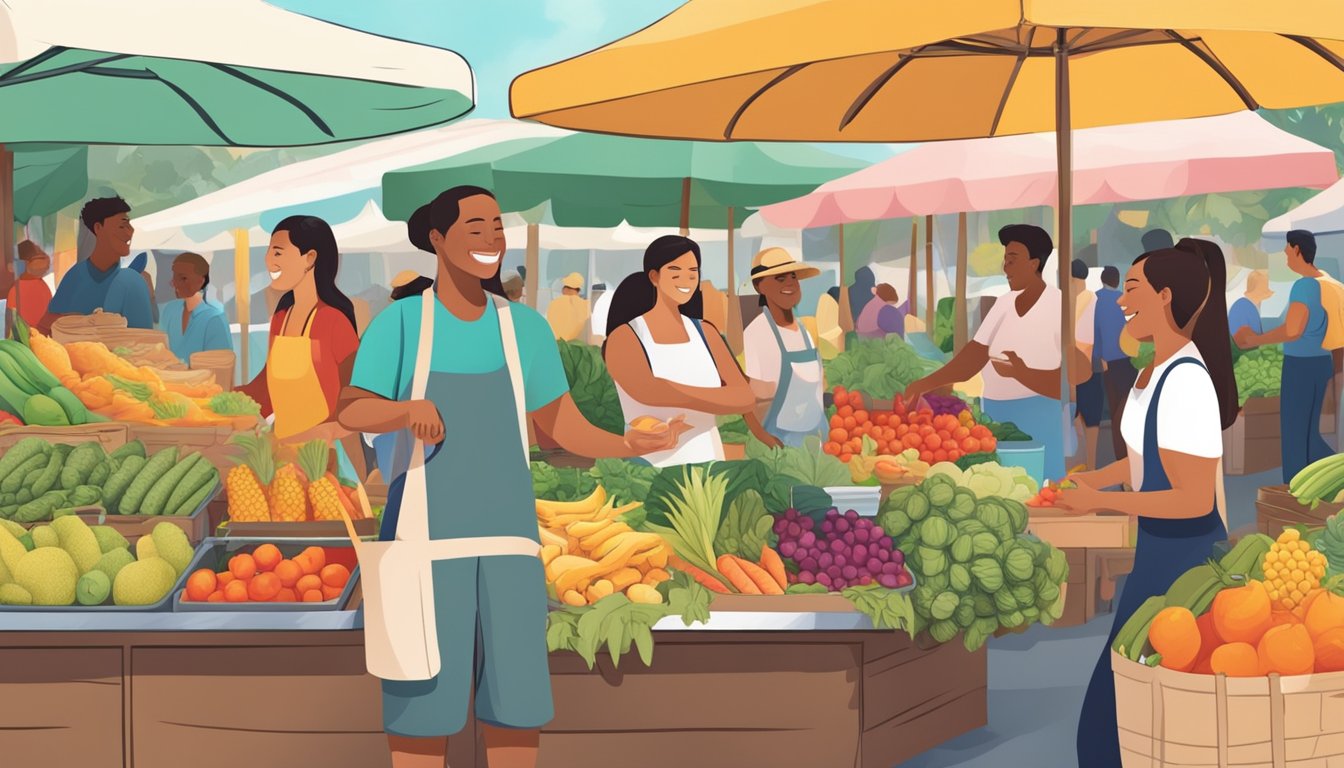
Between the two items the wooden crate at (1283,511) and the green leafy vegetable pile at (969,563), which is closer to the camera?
the green leafy vegetable pile at (969,563)

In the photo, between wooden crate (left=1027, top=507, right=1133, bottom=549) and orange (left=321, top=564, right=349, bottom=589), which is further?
wooden crate (left=1027, top=507, right=1133, bottom=549)

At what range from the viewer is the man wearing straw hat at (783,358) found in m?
6.51

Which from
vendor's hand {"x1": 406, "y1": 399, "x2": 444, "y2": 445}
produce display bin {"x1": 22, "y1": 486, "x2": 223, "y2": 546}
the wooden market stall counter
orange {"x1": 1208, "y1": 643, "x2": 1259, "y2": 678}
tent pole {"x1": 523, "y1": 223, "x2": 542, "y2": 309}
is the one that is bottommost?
the wooden market stall counter

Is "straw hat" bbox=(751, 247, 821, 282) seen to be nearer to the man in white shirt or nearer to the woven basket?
the man in white shirt

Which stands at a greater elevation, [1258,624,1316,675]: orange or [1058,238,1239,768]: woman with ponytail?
[1058,238,1239,768]: woman with ponytail

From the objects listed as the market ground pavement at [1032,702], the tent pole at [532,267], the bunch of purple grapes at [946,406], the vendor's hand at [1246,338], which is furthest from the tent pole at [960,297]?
the market ground pavement at [1032,702]

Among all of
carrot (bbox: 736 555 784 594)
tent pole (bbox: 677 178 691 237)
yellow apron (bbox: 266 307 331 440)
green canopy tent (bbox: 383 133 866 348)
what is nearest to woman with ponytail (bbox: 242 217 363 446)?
yellow apron (bbox: 266 307 331 440)

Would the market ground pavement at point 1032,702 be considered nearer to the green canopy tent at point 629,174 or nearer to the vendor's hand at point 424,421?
the vendor's hand at point 424,421

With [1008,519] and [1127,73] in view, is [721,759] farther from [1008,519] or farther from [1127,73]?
[1127,73]

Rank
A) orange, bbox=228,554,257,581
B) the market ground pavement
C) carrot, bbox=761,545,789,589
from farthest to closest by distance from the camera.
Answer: the market ground pavement
carrot, bbox=761,545,789,589
orange, bbox=228,554,257,581

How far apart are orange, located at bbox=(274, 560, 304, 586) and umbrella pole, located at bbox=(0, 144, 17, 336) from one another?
10.9ft

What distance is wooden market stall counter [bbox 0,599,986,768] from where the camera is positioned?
168 inches

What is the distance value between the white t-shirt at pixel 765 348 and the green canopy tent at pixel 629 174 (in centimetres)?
460

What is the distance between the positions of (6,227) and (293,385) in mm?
2965
